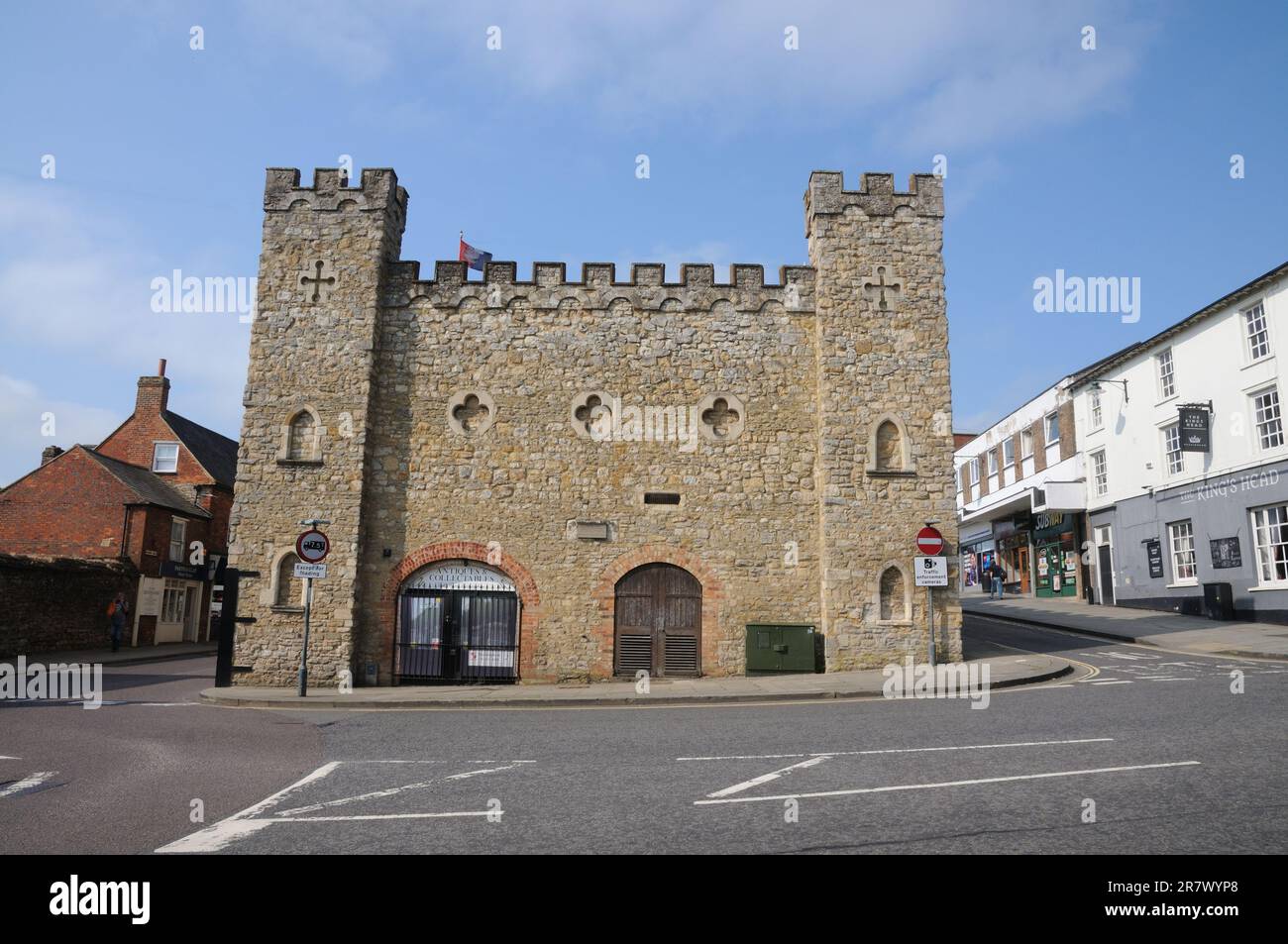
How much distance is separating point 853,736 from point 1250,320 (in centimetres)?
2095

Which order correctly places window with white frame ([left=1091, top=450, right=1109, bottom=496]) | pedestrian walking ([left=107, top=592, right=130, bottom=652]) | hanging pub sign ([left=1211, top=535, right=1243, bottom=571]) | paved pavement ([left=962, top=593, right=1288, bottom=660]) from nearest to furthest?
paved pavement ([left=962, top=593, right=1288, bottom=660]) < hanging pub sign ([left=1211, top=535, right=1243, bottom=571]) < pedestrian walking ([left=107, top=592, right=130, bottom=652]) < window with white frame ([left=1091, top=450, right=1109, bottom=496])

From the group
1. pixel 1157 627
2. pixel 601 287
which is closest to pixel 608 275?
pixel 601 287

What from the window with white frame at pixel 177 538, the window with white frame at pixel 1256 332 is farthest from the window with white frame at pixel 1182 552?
the window with white frame at pixel 177 538

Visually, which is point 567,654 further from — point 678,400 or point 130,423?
point 130,423

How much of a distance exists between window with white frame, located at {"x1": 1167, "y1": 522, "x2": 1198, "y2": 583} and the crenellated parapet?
15554 mm

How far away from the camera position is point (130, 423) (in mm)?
35781

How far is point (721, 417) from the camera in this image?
1856 cm

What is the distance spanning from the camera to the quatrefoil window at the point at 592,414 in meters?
18.4

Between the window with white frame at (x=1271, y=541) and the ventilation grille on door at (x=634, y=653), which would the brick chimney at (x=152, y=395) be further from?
the window with white frame at (x=1271, y=541)

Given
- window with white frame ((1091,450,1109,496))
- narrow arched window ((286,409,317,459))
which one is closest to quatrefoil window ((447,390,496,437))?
narrow arched window ((286,409,317,459))

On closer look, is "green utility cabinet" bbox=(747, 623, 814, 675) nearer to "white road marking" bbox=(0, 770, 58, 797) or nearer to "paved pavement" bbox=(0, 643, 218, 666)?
"white road marking" bbox=(0, 770, 58, 797)

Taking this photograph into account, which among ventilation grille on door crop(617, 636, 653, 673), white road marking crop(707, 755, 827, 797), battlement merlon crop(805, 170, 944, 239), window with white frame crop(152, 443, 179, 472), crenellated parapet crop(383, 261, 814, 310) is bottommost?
white road marking crop(707, 755, 827, 797)

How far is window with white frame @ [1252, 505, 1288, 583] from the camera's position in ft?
70.5

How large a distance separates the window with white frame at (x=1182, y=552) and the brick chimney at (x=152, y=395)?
39068 mm
